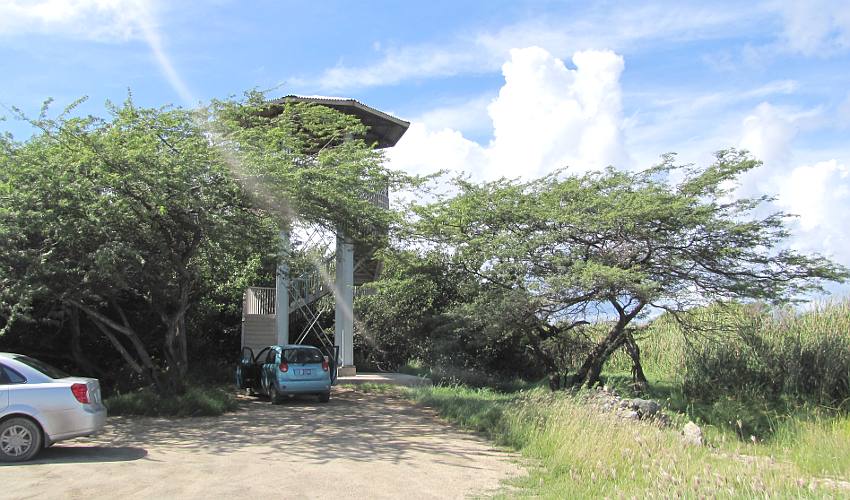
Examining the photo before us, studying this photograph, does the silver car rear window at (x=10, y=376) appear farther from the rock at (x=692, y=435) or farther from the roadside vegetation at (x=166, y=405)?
the rock at (x=692, y=435)

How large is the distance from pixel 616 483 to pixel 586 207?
986 centimetres

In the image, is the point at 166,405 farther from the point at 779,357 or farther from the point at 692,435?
the point at 779,357

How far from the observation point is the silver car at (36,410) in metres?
8.74

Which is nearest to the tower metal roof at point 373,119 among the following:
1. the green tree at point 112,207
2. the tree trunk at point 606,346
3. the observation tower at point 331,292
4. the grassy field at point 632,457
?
the observation tower at point 331,292

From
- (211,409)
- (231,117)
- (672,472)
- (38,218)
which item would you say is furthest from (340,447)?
(231,117)

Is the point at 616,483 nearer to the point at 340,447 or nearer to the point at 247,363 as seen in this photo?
the point at 340,447

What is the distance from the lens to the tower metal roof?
20902mm

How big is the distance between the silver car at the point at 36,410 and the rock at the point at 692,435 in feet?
28.4

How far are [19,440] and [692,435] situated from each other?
1015 cm

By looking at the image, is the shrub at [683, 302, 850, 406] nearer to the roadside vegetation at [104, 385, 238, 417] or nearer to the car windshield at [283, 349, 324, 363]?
the car windshield at [283, 349, 324, 363]

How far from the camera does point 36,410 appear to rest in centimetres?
881

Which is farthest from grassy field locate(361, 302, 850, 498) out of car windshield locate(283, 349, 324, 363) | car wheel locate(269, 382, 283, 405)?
car wheel locate(269, 382, 283, 405)

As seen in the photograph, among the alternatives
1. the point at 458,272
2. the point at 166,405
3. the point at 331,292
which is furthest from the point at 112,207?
the point at 331,292

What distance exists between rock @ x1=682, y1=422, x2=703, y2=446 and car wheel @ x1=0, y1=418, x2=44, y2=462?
359 inches
